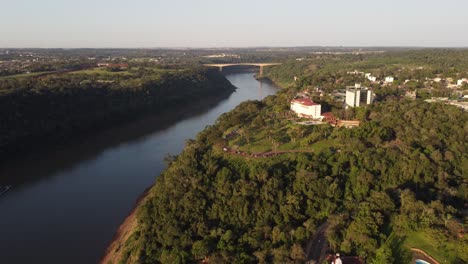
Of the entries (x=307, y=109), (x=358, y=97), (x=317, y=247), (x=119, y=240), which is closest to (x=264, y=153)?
(x=317, y=247)

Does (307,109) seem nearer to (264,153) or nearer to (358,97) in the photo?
(358,97)

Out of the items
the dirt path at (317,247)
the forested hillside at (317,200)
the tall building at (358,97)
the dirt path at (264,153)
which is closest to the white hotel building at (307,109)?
the tall building at (358,97)

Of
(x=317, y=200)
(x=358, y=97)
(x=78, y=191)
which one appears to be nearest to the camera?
(x=317, y=200)

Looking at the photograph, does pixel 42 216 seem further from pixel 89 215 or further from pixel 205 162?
pixel 205 162

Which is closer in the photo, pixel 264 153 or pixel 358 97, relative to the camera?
pixel 264 153

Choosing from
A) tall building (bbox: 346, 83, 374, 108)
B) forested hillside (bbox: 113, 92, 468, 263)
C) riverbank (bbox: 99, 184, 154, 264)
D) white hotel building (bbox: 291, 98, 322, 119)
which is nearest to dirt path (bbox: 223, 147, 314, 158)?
forested hillside (bbox: 113, 92, 468, 263)

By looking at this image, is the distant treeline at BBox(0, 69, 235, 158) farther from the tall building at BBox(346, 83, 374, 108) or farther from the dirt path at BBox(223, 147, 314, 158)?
the tall building at BBox(346, 83, 374, 108)
